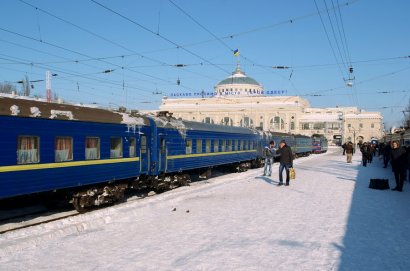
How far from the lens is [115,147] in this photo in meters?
12.4

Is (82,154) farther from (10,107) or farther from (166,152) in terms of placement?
(166,152)

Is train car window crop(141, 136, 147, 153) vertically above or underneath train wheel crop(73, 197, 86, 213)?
above

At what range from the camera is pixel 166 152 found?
15.5 metres

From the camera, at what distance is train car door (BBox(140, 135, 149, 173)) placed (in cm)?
1385

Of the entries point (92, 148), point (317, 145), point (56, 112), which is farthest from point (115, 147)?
point (317, 145)

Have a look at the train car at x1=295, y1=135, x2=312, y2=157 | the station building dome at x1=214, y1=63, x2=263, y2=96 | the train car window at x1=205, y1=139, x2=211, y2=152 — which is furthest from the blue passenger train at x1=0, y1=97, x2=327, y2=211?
the station building dome at x1=214, y1=63, x2=263, y2=96

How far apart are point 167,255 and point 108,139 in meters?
5.99

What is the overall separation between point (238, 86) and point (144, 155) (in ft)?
421

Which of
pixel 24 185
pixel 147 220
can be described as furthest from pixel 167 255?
pixel 24 185

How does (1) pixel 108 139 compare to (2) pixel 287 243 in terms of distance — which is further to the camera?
(1) pixel 108 139

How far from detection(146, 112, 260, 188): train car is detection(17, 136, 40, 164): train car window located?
548 centimetres

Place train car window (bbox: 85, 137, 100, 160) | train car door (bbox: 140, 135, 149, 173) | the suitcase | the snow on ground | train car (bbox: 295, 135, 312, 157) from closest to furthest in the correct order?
the snow on ground → train car window (bbox: 85, 137, 100, 160) → train car door (bbox: 140, 135, 149, 173) → the suitcase → train car (bbox: 295, 135, 312, 157)

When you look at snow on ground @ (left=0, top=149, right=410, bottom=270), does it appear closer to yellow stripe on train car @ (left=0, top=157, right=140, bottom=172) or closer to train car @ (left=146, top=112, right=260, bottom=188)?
yellow stripe on train car @ (left=0, top=157, right=140, bottom=172)

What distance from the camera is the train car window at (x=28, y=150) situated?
9.03 meters
